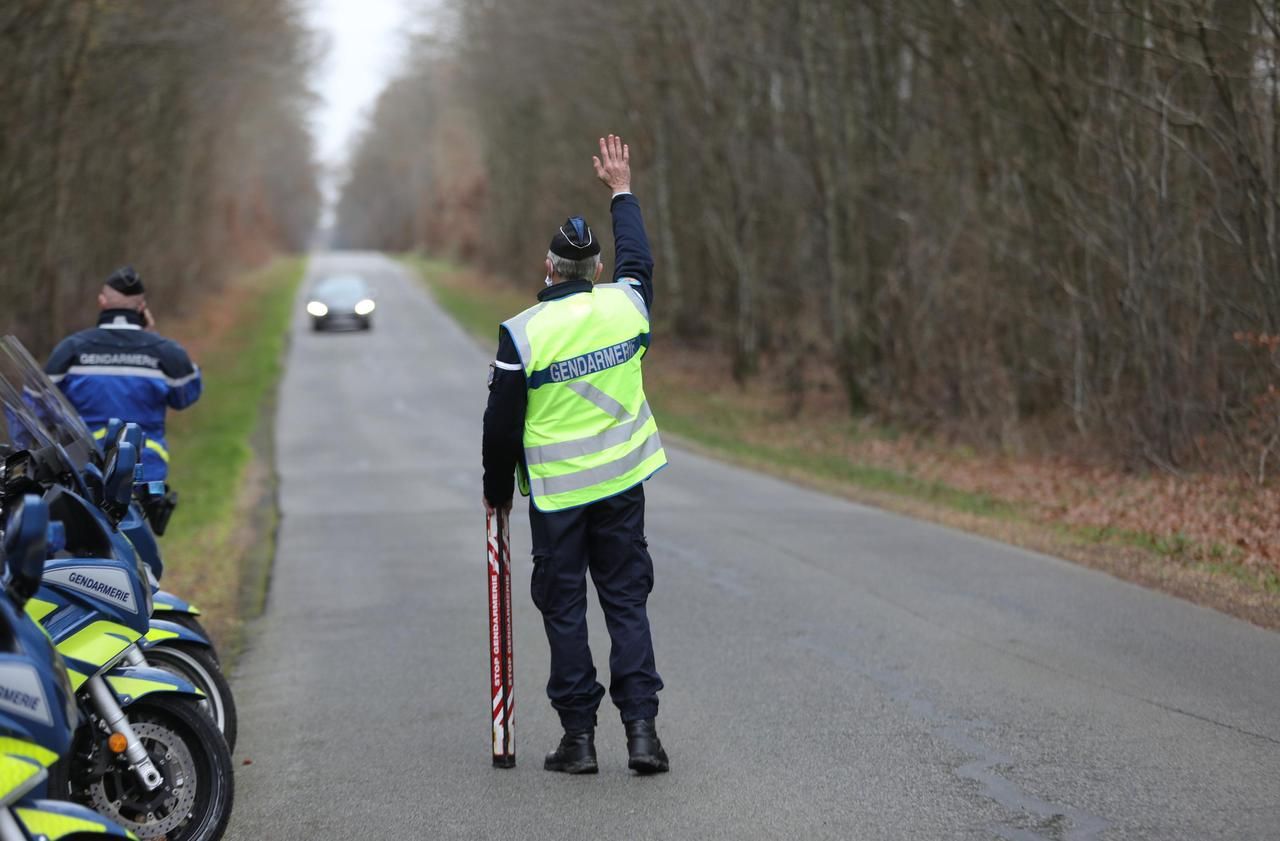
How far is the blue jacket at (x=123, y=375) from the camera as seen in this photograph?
806 centimetres

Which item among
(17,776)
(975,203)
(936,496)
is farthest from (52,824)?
(975,203)

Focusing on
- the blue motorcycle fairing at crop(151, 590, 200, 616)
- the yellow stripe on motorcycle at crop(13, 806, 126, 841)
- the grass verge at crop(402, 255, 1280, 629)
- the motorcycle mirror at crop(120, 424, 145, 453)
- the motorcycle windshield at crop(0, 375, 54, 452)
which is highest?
the motorcycle windshield at crop(0, 375, 54, 452)

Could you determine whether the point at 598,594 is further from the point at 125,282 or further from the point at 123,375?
the point at 125,282

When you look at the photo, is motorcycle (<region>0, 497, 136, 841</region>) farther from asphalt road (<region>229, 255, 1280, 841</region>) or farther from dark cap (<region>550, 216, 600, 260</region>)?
dark cap (<region>550, 216, 600, 260</region>)

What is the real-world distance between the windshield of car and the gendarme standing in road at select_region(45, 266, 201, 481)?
124 feet

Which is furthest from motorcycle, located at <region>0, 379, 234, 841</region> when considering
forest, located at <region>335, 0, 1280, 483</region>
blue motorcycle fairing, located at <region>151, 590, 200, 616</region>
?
forest, located at <region>335, 0, 1280, 483</region>

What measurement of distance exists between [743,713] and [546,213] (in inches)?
1623

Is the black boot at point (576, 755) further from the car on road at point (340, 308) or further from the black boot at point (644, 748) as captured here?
the car on road at point (340, 308)

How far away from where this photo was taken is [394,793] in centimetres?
594

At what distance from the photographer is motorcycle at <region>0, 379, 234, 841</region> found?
478 cm

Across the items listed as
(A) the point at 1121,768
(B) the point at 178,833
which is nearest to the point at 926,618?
(A) the point at 1121,768

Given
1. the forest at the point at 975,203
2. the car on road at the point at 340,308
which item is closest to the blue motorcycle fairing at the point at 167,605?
the forest at the point at 975,203

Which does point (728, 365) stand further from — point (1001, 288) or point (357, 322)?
point (357, 322)

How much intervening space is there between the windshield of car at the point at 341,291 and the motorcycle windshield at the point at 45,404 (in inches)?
1573
